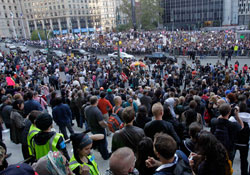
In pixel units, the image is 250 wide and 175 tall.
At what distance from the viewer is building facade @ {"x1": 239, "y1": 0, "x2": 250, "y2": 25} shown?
7719 cm

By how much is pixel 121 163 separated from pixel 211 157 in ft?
4.13

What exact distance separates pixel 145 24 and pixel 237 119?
77.9m

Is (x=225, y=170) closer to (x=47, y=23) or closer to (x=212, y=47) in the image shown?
(x=212, y=47)

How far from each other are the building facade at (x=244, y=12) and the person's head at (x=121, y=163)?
90.2 meters

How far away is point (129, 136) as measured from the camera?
3797 mm

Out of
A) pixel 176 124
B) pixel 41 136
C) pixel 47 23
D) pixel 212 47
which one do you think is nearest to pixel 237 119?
pixel 176 124

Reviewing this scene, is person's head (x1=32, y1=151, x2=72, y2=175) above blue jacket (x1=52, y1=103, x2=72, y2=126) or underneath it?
above

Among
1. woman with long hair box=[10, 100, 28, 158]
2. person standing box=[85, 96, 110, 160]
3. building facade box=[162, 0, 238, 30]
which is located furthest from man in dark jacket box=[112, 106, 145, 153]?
building facade box=[162, 0, 238, 30]

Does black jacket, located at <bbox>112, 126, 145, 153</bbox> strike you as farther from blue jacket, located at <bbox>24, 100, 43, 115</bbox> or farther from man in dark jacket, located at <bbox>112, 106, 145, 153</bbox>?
blue jacket, located at <bbox>24, 100, 43, 115</bbox>

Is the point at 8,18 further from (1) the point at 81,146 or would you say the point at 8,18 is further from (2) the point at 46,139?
(1) the point at 81,146

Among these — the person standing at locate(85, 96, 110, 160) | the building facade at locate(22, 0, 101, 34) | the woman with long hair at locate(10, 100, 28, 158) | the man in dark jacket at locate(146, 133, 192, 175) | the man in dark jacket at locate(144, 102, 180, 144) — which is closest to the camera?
the man in dark jacket at locate(146, 133, 192, 175)

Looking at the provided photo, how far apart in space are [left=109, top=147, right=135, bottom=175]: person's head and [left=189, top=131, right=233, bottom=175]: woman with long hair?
1.03m

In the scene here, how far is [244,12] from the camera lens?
79.1m

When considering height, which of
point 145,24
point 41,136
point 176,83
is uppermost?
point 145,24
